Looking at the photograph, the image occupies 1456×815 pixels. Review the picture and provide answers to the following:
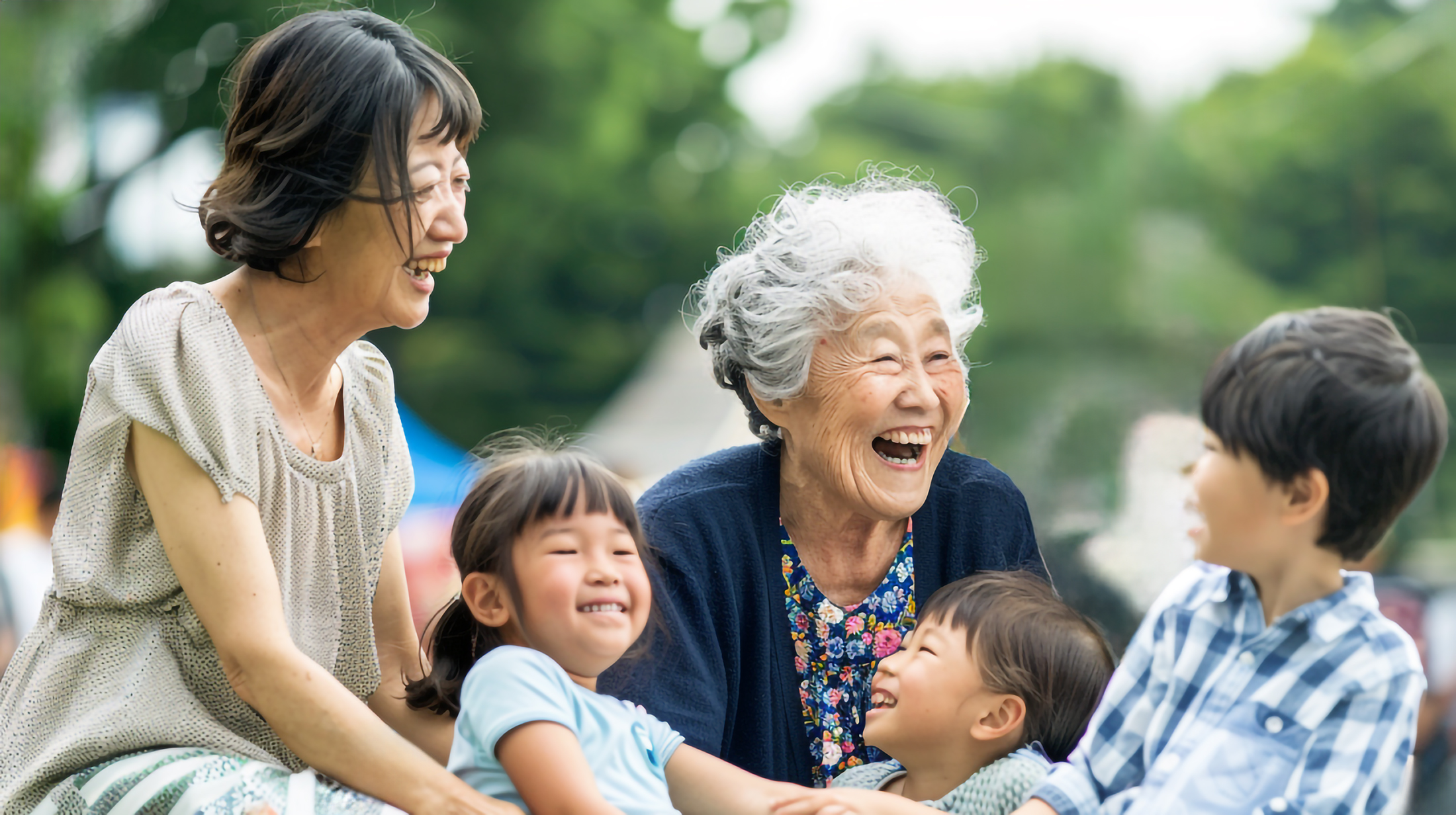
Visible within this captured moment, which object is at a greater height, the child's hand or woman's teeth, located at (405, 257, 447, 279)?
woman's teeth, located at (405, 257, 447, 279)

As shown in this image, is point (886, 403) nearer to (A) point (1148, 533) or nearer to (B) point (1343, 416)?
(B) point (1343, 416)

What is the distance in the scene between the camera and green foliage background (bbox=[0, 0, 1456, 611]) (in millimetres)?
12984

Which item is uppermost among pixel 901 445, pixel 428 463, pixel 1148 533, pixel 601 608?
pixel 901 445

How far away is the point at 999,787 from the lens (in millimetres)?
2240

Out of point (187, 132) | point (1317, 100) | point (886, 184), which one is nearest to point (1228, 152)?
point (1317, 100)

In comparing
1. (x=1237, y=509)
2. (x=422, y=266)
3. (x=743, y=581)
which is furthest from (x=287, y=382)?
(x=1237, y=509)

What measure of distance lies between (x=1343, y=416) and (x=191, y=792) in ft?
5.92

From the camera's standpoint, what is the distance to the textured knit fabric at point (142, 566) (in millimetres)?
2039

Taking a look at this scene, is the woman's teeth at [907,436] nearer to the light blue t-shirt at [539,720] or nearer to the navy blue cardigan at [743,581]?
the navy blue cardigan at [743,581]

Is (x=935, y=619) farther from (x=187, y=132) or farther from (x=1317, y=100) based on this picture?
(x=1317, y=100)

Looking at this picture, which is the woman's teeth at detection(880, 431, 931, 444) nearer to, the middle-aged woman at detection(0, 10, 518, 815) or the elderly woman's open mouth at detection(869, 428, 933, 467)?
the elderly woman's open mouth at detection(869, 428, 933, 467)

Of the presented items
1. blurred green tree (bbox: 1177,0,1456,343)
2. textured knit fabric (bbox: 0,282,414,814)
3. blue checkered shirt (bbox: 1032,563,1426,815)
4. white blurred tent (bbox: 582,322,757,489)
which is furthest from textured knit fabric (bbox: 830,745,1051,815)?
blurred green tree (bbox: 1177,0,1456,343)

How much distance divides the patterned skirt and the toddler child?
772mm

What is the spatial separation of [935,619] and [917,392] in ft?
1.59
